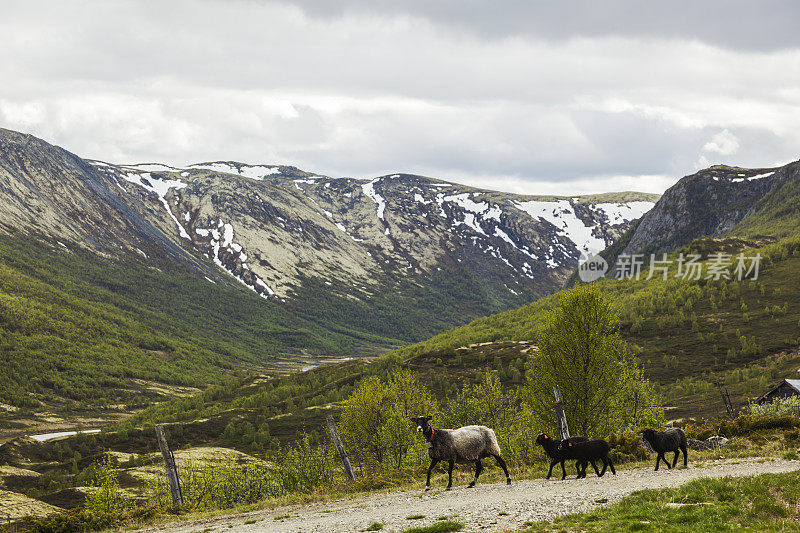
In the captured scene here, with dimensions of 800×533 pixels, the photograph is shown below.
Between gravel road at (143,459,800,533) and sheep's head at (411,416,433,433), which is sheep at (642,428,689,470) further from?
sheep's head at (411,416,433,433)

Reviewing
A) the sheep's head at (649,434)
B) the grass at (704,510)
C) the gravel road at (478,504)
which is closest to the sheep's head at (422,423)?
the gravel road at (478,504)

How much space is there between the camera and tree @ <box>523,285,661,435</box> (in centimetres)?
4028

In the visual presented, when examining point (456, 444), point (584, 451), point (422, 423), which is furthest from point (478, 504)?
point (584, 451)

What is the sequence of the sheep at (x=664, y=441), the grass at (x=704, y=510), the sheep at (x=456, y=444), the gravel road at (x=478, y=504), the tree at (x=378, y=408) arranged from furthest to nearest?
1. the tree at (x=378, y=408)
2. the sheep at (x=664, y=441)
3. the sheep at (x=456, y=444)
4. the gravel road at (x=478, y=504)
5. the grass at (x=704, y=510)

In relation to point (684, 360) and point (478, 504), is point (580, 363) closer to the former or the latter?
point (478, 504)

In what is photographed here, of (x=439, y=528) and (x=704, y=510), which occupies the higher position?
(x=704, y=510)

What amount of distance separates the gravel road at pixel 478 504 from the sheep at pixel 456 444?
1.27 meters

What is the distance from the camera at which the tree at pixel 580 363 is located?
132ft

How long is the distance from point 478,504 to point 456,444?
4737 mm

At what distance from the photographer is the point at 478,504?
19438mm

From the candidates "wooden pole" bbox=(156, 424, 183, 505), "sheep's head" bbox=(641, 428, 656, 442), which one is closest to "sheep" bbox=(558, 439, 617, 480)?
"sheep's head" bbox=(641, 428, 656, 442)

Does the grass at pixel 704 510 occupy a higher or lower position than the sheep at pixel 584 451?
higher

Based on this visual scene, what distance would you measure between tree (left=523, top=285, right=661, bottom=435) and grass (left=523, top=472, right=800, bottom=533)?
71.4 ft

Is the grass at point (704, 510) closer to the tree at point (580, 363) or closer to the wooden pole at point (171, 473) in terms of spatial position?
the tree at point (580, 363)
